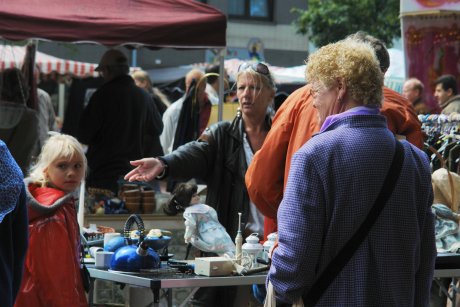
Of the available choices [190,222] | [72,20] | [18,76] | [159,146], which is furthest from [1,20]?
[190,222]

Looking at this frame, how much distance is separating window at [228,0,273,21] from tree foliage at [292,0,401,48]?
5884 mm

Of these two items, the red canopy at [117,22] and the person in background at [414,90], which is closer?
the red canopy at [117,22]

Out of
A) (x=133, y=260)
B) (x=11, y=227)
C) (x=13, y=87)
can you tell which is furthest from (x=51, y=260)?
(x=13, y=87)

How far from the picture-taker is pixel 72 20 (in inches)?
334

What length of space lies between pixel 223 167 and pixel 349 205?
101 inches

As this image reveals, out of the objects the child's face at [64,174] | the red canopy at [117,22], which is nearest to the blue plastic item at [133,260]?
the child's face at [64,174]

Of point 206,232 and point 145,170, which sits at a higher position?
point 145,170

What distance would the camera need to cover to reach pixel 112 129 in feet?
30.6

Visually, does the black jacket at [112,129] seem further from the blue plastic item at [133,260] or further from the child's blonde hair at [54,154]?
the blue plastic item at [133,260]

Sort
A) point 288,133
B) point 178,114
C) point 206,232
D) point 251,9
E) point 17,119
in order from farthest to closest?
point 251,9 < point 178,114 < point 17,119 < point 206,232 < point 288,133

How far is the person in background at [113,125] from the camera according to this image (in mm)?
9164

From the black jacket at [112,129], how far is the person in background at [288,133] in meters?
4.34

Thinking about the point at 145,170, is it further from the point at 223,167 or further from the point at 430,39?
the point at 430,39

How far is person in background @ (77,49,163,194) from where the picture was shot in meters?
9.16
